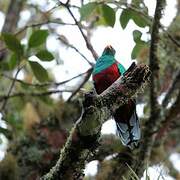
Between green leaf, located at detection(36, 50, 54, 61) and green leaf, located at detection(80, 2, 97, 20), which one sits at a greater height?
green leaf, located at detection(36, 50, 54, 61)

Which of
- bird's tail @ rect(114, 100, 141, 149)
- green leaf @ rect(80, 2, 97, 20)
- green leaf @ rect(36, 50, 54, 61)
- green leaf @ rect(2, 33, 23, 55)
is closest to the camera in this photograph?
bird's tail @ rect(114, 100, 141, 149)

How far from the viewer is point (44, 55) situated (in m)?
2.87

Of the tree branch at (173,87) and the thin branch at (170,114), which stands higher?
the tree branch at (173,87)

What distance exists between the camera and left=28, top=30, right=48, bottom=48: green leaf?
9.19 ft

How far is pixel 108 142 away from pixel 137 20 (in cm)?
92

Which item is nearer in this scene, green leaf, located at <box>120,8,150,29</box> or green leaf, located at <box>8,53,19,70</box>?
green leaf, located at <box>120,8,150,29</box>

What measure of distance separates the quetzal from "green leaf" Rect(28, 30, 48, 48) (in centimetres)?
54

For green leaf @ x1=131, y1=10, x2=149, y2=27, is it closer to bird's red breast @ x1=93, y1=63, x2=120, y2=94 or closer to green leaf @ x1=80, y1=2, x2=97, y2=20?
green leaf @ x1=80, y1=2, x2=97, y2=20

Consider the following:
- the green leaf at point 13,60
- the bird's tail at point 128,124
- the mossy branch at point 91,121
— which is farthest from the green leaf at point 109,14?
the mossy branch at point 91,121

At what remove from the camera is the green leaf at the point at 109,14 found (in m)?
2.72

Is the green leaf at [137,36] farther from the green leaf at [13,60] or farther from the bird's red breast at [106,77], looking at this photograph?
the green leaf at [13,60]

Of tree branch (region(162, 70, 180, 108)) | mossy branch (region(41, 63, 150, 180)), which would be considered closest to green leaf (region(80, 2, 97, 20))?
tree branch (region(162, 70, 180, 108))

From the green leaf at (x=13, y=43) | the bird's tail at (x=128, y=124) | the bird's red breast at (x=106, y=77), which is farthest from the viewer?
the green leaf at (x=13, y=43)

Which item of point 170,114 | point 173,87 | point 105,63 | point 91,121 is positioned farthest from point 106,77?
point 173,87
